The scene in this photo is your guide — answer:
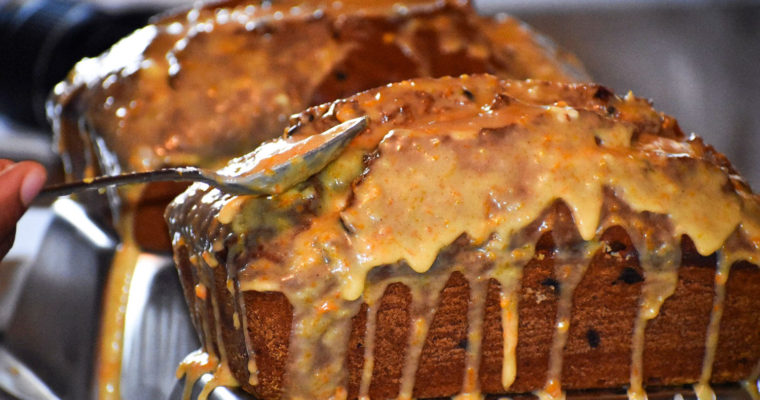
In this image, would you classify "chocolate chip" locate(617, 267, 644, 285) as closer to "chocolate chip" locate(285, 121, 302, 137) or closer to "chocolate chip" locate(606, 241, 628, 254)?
"chocolate chip" locate(606, 241, 628, 254)

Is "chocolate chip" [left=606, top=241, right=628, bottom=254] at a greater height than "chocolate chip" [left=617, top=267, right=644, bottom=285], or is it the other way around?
"chocolate chip" [left=606, top=241, right=628, bottom=254]

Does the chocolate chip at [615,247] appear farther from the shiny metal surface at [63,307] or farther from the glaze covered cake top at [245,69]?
the shiny metal surface at [63,307]

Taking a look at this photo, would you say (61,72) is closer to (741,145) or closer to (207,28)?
(207,28)

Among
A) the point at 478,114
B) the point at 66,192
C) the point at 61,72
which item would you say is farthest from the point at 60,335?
the point at 61,72

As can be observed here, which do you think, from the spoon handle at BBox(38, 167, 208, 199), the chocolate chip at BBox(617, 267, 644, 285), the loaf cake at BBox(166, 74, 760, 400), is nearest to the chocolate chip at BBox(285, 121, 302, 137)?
the loaf cake at BBox(166, 74, 760, 400)

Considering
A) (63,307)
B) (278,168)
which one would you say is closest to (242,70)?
(63,307)

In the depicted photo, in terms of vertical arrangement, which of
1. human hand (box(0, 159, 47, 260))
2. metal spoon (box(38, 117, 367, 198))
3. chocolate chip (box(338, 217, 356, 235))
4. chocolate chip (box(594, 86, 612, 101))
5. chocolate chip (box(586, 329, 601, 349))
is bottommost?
chocolate chip (box(586, 329, 601, 349))
